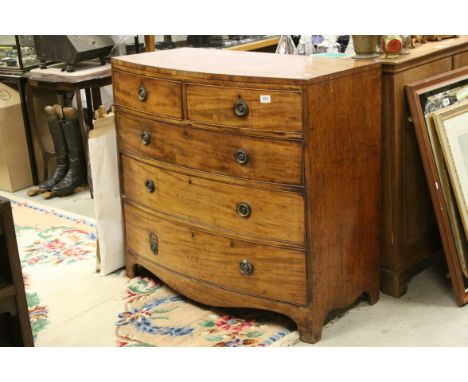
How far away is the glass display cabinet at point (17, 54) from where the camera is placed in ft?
17.2

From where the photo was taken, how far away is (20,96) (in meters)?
5.23

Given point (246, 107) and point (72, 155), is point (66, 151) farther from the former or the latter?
point (246, 107)

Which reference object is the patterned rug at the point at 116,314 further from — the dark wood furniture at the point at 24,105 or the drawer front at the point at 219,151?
the dark wood furniture at the point at 24,105

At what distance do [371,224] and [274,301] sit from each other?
558mm

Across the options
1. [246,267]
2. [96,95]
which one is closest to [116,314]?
[246,267]

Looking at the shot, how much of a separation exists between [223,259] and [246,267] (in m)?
0.13

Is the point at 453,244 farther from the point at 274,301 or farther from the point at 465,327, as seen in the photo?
the point at 274,301

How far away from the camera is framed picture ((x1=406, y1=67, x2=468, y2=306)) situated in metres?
3.16

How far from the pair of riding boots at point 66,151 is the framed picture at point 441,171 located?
8.68ft

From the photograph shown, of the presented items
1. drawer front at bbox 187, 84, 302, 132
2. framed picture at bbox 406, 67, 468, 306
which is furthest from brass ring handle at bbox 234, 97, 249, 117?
framed picture at bbox 406, 67, 468, 306

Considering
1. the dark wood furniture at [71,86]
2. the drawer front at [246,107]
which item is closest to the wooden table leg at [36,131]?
the dark wood furniture at [71,86]

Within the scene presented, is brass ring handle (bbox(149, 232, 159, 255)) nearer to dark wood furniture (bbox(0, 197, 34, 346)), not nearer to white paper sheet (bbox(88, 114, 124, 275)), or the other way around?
white paper sheet (bbox(88, 114, 124, 275))

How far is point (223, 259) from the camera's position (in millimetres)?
3121

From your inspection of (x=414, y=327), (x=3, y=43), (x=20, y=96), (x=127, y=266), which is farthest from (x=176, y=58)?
(x=3, y=43)
